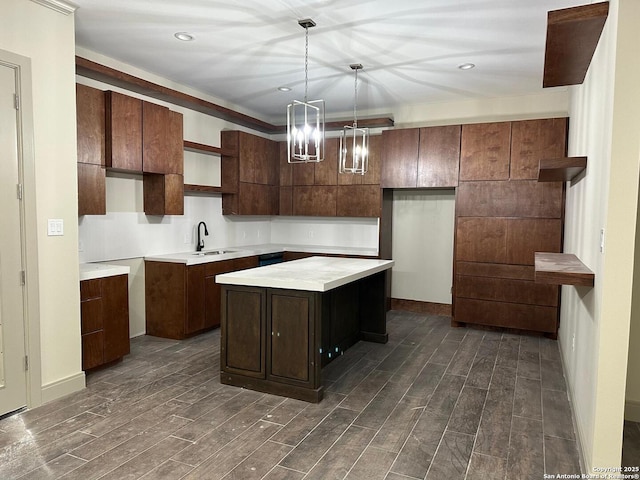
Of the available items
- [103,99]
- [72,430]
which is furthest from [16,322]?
[103,99]

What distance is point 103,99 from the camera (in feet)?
12.8

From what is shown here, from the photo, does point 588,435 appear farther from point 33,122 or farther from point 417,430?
point 33,122

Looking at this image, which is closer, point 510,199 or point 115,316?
point 115,316

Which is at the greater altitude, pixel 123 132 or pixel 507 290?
pixel 123 132

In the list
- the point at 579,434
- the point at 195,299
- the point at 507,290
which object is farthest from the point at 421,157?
the point at 579,434

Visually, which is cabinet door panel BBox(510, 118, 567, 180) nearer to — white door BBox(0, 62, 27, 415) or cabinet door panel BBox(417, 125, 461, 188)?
cabinet door panel BBox(417, 125, 461, 188)

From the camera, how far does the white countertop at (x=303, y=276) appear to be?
123 inches

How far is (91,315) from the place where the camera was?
11.7 ft

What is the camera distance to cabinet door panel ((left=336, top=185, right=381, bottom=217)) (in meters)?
6.00

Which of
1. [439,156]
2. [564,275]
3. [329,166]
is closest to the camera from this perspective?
[564,275]

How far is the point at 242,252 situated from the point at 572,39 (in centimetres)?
413

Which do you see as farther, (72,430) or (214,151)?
(214,151)

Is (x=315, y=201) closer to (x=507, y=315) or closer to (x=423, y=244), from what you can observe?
(x=423, y=244)

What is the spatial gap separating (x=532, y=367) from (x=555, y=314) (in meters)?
1.17
